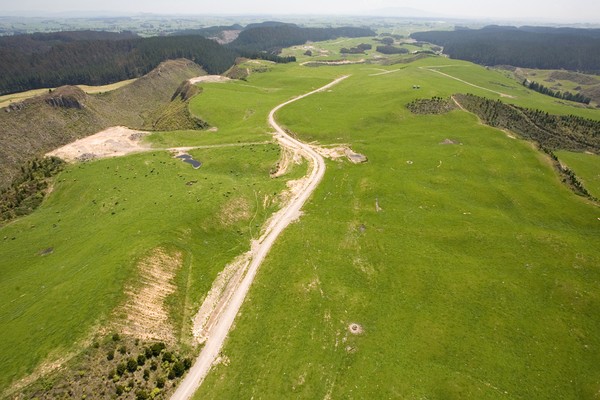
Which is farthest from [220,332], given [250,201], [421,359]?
[250,201]

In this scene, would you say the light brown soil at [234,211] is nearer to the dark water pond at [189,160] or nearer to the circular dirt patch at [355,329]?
the dark water pond at [189,160]

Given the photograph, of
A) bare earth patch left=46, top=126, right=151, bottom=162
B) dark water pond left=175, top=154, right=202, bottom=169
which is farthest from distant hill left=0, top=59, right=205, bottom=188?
dark water pond left=175, top=154, right=202, bottom=169

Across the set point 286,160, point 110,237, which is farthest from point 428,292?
point 110,237

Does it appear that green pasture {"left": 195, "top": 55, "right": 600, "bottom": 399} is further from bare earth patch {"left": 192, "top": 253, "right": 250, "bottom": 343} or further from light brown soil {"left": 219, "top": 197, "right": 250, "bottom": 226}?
light brown soil {"left": 219, "top": 197, "right": 250, "bottom": 226}

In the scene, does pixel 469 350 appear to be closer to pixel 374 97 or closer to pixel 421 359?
pixel 421 359

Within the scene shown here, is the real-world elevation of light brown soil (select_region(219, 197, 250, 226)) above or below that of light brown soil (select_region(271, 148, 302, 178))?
below

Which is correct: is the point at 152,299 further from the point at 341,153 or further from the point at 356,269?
the point at 341,153
